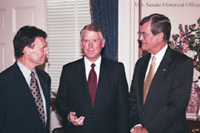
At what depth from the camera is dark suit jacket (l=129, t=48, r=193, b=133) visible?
2.17 m

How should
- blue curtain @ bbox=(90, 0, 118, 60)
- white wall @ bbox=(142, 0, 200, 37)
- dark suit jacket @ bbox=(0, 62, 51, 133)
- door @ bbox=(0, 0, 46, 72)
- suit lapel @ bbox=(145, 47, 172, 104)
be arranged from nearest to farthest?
dark suit jacket @ bbox=(0, 62, 51, 133)
suit lapel @ bbox=(145, 47, 172, 104)
white wall @ bbox=(142, 0, 200, 37)
blue curtain @ bbox=(90, 0, 118, 60)
door @ bbox=(0, 0, 46, 72)

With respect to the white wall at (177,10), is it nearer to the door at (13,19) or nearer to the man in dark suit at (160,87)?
the man in dark suit at (160,87)

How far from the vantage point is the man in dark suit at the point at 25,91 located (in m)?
2.05

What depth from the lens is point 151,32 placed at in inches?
94.3

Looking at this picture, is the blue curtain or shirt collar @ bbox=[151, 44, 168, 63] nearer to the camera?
shirt collar @ bbox=[151, 44, 168, 63]

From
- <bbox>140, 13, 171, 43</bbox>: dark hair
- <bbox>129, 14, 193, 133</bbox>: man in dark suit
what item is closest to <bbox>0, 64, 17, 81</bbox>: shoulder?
<bbox>129, 14, 193, 133</bbox>: man in dark suit

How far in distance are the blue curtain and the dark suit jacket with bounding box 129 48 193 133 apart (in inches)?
54.9

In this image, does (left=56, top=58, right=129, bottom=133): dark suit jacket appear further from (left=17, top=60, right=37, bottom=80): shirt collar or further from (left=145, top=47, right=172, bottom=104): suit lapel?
(left=17, top=60, right=37, bottom=80): shirt collar

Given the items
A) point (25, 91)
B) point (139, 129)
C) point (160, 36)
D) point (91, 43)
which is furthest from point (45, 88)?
point (160, 36)

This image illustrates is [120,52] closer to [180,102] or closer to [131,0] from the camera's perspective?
[131,0]

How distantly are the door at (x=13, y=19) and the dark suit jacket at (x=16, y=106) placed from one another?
188 cm

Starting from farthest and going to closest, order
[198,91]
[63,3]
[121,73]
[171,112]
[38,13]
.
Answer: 1. [63,3]
2. [38,13]
3. [198,91]
4. [121,73]
5. [171,112]

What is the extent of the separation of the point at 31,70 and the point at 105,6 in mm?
1890

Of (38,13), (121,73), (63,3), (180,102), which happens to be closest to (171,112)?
(180,102)
